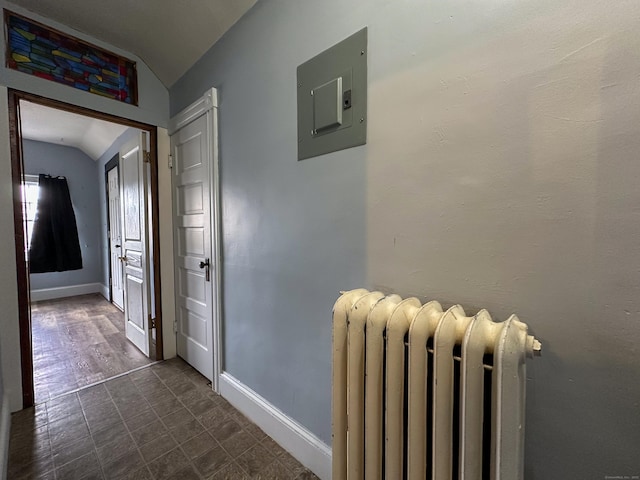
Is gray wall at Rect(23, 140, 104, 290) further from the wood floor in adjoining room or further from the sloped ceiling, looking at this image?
the sloped ceiling

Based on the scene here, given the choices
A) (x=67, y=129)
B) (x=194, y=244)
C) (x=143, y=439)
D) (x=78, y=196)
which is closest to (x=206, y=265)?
(x=194, y=244)

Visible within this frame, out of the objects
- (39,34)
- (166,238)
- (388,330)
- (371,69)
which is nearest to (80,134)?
(39,34)

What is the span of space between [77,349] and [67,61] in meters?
2.52

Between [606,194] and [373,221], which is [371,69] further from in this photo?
[606,194]

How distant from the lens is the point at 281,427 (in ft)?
4.55

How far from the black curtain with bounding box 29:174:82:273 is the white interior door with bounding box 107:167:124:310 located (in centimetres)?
103

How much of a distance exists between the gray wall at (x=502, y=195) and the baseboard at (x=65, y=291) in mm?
5377

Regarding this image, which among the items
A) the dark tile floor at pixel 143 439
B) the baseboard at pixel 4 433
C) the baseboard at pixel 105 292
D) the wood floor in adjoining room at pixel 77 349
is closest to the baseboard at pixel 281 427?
the dark tile floor at pixel 143 439

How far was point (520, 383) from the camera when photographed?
0.59 meters

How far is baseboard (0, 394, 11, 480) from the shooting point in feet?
3.83

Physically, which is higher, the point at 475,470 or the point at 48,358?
the point at 475,470

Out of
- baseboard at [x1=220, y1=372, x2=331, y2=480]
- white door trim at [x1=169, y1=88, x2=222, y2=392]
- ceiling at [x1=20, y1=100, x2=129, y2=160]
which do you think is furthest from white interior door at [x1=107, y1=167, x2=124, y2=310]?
baseboard at [x1=220, y1=372, x2=331, y2=480]

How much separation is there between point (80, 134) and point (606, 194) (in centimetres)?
572

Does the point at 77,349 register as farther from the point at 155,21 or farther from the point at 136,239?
the point at 155,21
